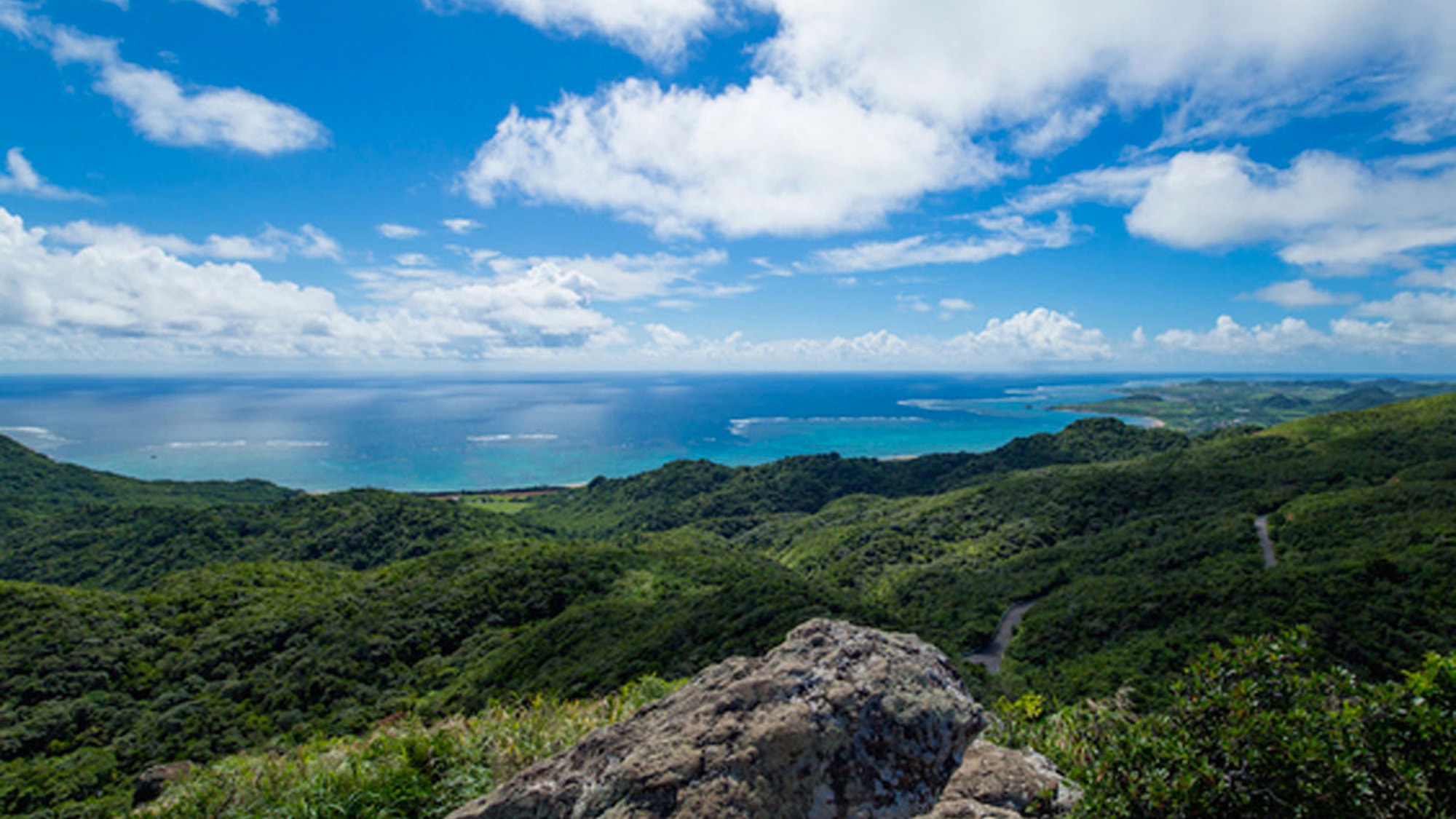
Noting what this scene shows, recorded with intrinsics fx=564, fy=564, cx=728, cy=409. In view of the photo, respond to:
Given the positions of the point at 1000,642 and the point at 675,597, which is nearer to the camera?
the point at 1000,642

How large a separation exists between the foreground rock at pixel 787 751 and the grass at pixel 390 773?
175cm

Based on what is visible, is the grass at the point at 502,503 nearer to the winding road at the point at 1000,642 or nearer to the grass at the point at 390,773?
the winding road at the point at 1000,642

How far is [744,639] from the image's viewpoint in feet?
93.1

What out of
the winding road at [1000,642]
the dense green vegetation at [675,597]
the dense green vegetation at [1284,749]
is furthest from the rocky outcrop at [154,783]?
the winding road at [1000,642]

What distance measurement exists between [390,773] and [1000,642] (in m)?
45.7

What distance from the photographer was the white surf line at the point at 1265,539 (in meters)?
45.1

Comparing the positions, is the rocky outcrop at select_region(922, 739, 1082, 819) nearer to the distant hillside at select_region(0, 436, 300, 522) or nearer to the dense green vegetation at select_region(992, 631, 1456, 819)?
the dense green vegetation at select_region(992, 631, 1456, 819)

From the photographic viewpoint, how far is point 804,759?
4961 millimetres

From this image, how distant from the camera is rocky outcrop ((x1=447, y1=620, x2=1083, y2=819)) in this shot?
4.86m

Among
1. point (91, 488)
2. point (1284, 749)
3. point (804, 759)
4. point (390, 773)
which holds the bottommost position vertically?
point (91, 488)

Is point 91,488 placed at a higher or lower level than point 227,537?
higher

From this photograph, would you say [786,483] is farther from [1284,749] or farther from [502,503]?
[1284,749]

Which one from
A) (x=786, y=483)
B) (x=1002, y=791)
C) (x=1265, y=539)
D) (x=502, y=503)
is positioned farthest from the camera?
(x=786, y=483)

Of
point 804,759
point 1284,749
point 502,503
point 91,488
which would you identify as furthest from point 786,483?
point 91,488
